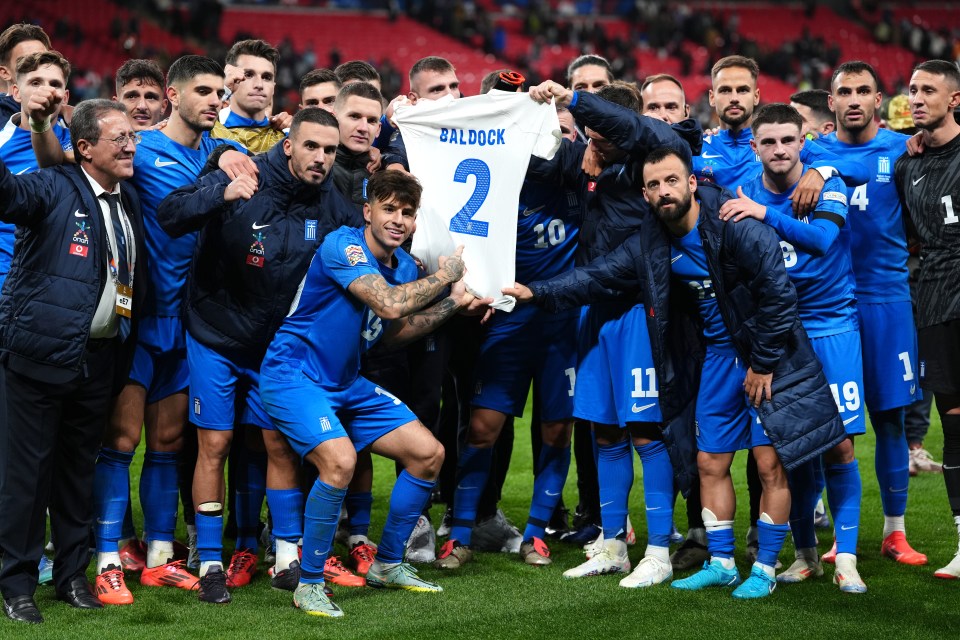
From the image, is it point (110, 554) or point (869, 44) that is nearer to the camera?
point (110, 554)

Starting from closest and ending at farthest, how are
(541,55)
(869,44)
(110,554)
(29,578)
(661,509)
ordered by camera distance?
(29,578), (110,554), (661,509), (541,55), (869,44)

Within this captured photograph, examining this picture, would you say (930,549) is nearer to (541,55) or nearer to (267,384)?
(267,384)

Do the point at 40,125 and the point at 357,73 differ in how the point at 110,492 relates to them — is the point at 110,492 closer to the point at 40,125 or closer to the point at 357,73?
the point at 40,125

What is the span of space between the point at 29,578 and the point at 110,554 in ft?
1.57

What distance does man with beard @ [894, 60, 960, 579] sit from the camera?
18.7ft

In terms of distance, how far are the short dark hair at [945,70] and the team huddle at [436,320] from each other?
0.02 meters

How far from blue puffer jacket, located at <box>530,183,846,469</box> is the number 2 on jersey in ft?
2.38

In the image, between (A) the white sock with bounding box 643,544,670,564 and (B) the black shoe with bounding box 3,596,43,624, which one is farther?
(A) the white sock with bounding box 643,544,670,564

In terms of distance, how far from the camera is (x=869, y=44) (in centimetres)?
3322

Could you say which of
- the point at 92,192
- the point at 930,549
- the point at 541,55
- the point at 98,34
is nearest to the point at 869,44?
the point at 541,55

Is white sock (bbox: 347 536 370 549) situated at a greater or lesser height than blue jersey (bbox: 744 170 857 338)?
lesser

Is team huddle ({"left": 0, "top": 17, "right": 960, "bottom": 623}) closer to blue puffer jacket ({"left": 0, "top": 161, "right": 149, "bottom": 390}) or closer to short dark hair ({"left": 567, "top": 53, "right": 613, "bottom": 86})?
blue puffer jacket ({"left": 0, "top": 161, "right": 149, "bottom": 390})

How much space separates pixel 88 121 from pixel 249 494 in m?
2.00

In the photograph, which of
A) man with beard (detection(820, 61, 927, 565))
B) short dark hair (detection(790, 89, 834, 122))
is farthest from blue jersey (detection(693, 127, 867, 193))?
short dark hair (detection(790, 89, 834, 122))
